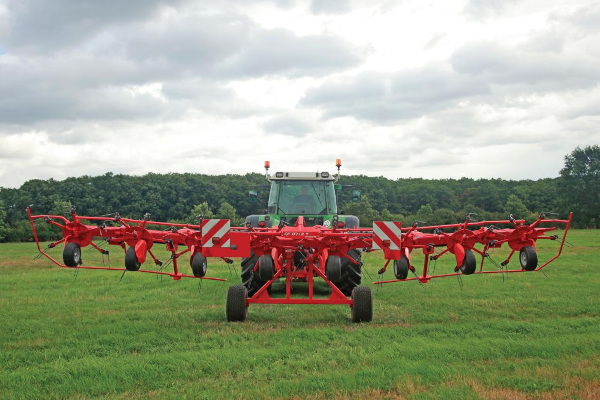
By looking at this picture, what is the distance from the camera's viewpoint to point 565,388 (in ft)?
16.5

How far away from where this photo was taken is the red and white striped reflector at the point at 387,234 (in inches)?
318

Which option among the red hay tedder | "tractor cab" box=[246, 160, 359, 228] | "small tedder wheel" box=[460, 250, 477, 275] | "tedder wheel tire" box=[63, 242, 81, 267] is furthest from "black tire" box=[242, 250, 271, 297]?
"small tedder wheel" box=[460, 250, 477, 275]

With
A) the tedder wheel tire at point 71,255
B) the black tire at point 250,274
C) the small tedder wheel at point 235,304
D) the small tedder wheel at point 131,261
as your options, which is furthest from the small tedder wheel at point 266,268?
the tedder wheel tire at point 71,255

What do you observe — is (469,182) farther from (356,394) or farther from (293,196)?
(356,394)

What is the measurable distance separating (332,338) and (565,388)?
112 inches

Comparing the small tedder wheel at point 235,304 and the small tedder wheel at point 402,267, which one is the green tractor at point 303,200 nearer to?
the small tedder wheel at point 402,267

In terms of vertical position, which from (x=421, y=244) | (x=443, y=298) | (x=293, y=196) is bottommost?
(x=443, y=298)

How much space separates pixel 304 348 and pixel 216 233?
2299mm

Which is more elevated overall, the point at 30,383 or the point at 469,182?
the point at 469,182

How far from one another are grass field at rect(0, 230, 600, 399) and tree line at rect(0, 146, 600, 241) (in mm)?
26586

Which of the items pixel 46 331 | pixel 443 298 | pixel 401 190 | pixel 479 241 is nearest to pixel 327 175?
pixel 443 298

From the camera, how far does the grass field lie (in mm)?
5035

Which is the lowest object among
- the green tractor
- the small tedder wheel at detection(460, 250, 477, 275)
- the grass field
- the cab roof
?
the grass field

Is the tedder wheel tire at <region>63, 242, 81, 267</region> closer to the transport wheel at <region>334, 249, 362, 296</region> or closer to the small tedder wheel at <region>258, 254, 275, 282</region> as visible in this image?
the small tedder wheel at <region>258, 254, 275, 282</region>
